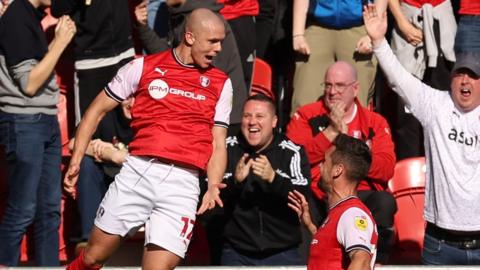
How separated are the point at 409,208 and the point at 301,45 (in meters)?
1.56

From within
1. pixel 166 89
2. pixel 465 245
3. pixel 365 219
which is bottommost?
pixel 465 245

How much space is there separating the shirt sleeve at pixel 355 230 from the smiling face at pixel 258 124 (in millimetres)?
2329

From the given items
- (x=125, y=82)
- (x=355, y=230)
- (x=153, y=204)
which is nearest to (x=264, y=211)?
(x=153, y=204)

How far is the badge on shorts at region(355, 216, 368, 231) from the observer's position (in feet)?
22.8

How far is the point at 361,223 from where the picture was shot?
23.0 feet

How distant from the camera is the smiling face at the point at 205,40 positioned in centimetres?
794

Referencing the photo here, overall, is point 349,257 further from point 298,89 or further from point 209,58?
point 298,89

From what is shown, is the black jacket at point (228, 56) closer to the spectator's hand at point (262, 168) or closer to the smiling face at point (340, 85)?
the smiling face at point (340, 85)

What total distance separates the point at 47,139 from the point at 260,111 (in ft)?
5.23

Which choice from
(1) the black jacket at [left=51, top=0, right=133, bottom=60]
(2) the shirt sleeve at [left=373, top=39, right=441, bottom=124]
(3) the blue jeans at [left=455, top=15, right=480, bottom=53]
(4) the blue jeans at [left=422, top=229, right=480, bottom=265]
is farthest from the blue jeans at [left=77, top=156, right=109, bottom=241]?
(3) the blue jeans at [left=455, top=15, right=480, bottom=53]

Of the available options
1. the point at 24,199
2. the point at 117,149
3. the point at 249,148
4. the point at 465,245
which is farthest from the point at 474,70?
the point at 24,199

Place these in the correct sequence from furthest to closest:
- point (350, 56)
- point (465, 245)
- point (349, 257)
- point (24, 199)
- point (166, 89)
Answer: point (350, 56), point (24, 199), point (465, 245), point (166, 89), point (349, 257)

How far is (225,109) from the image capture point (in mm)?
8156

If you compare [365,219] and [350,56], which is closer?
[365,219]
